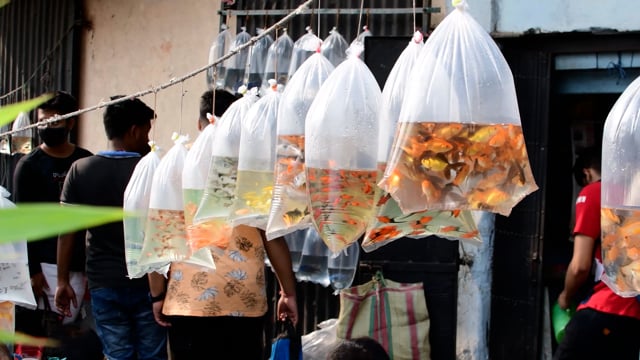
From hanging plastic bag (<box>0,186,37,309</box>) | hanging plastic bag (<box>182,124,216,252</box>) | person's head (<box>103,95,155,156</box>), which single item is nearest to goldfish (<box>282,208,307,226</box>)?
hanging plastic bag (<box>182,124,216,252</box>)

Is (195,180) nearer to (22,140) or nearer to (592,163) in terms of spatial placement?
(592,163)

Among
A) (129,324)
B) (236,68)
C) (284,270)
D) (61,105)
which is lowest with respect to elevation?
(129,324)

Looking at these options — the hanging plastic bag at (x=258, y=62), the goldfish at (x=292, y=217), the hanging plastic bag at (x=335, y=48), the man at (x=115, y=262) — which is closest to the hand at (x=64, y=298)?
the man at (x=115, y=262)

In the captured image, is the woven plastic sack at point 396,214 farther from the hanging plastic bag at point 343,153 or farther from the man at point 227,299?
the man at point 227,299

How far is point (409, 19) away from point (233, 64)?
3.41 ft

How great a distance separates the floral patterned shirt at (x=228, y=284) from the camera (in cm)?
381

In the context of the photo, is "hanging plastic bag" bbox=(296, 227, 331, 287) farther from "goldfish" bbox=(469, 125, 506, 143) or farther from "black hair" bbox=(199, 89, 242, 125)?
"goldfish" bbox=(469, 125, 506, 143)

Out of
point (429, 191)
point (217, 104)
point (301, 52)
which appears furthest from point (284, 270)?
point (301, 52)

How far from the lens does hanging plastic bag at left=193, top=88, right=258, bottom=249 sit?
3.48 meters

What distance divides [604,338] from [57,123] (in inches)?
122

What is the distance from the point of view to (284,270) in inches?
151

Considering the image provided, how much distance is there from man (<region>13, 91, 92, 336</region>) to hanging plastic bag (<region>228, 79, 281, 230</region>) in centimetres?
182

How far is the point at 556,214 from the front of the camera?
6035mm

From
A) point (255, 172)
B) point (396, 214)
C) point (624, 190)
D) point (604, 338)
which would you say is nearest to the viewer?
point (624, 190)
